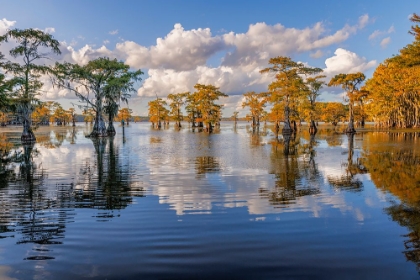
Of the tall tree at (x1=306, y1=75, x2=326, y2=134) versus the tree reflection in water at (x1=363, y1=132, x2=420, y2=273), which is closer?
the tree reflection in water at (x1=363, y1=132, x2=420, y2=273)

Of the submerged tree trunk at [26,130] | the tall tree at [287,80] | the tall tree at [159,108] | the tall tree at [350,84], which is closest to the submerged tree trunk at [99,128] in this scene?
the submerged tree trunk at [26,130]

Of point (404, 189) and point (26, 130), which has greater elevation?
point (26, 130)

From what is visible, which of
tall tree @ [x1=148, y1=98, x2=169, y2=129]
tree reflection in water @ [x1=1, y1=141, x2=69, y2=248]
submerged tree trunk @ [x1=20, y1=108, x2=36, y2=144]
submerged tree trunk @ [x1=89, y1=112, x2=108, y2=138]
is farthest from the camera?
tall tree @ [x1=148, y1=98, x2=169, y2=129]

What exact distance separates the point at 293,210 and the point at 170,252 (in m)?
3.69

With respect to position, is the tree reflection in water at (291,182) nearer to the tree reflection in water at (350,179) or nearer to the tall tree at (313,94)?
the tree reflection in water at (350,179)

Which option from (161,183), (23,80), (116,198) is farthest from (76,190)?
(23,80)

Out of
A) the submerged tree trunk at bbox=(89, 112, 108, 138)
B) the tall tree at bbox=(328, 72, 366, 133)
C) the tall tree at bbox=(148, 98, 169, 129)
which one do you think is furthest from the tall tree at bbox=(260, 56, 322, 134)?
the tall tree at bbox=(148, 98, 169, 129)

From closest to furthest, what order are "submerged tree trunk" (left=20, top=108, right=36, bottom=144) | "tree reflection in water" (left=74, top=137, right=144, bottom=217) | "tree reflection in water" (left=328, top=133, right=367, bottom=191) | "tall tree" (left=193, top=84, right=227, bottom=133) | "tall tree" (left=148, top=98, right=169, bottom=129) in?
1. "tree reflection in water" (left=74, top=137, right=144, bottom=217)
2. "tree reflection in water" (left=328, top=133, right=367, bottom=191)
3. "submerged tree trunk" (left=20, top=108, right=36, bottom=144)
4. "tall tree" (left=193, top=84, right=227, bottom=133)
5. "tall tree" (left=148, top=98, right=169, bottom=129)

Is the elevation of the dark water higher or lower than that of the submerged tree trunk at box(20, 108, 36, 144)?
lower

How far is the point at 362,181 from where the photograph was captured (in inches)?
445

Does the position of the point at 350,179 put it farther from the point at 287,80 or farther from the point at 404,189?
the point at 287,80

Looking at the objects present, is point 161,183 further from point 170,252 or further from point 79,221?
point 170,252

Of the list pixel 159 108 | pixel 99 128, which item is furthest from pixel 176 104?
pixel 99 128

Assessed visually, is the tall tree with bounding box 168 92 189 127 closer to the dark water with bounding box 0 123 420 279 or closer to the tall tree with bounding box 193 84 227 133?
the tall tree with bounding box 193 84 227 133
